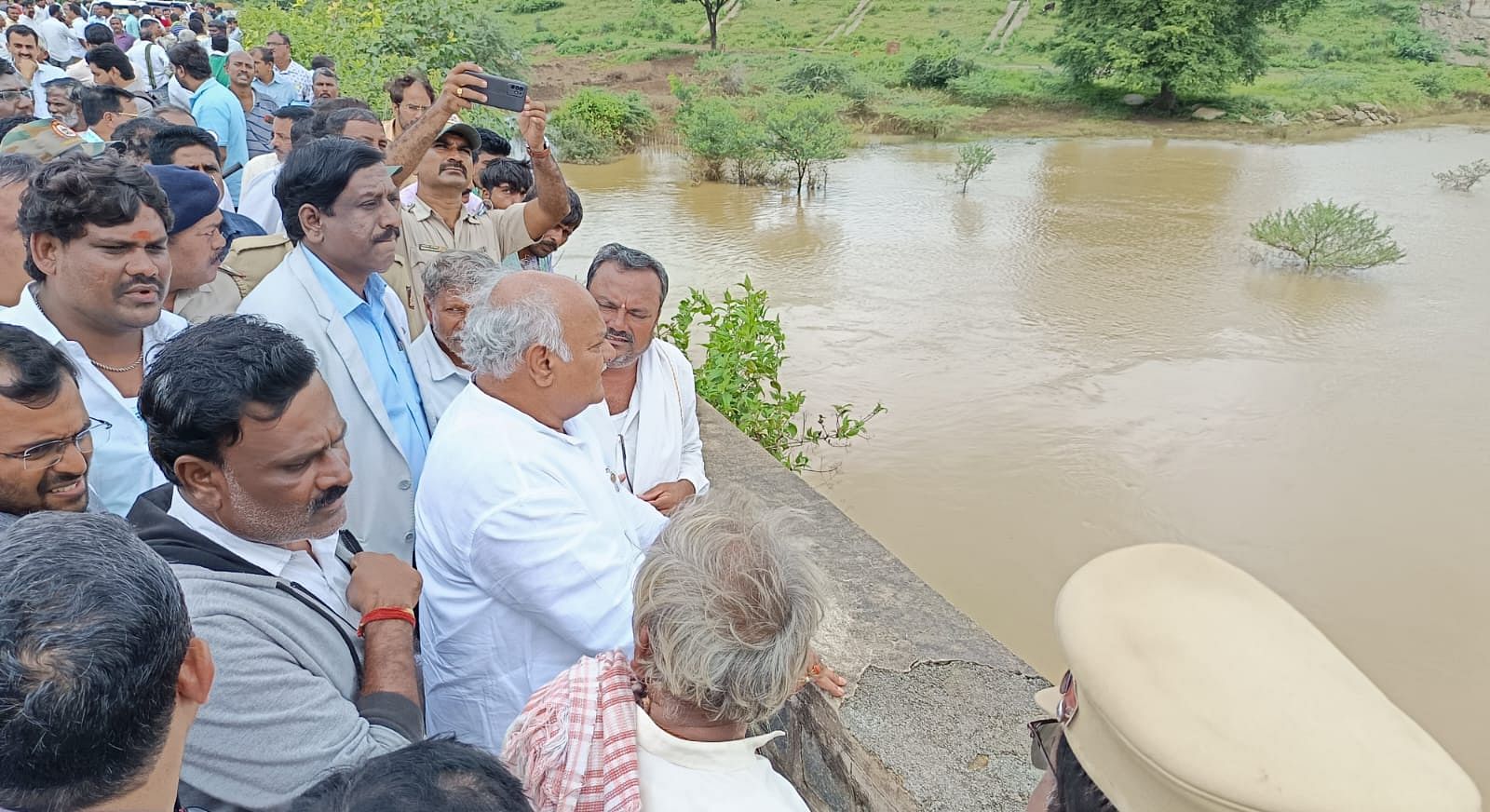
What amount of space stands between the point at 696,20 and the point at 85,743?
37.7 meters

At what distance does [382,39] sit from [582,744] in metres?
13.2

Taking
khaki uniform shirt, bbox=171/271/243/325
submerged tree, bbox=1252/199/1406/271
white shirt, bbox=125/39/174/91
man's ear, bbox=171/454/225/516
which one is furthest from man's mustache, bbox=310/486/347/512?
submerged tree, bbox=1252/199/1406/271

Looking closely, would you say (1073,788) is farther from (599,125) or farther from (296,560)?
(599,125)

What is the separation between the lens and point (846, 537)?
2.73 m

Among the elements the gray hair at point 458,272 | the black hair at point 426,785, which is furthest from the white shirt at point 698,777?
the gray hair at point 458,272

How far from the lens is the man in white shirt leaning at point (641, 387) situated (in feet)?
7.95

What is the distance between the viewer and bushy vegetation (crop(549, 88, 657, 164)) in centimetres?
1664

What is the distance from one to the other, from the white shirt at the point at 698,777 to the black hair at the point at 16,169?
91.2 inches

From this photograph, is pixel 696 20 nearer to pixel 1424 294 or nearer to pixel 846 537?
pixel 1424 294

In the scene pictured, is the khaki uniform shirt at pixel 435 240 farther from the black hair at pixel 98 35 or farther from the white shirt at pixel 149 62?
the black hair at pixel 98 35

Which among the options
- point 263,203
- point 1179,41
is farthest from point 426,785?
point 1179,41

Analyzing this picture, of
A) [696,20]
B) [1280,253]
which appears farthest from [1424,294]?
[696,20]

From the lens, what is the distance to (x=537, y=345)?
1.73 metres

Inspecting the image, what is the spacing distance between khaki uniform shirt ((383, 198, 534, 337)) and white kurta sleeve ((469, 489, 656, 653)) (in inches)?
53.9
